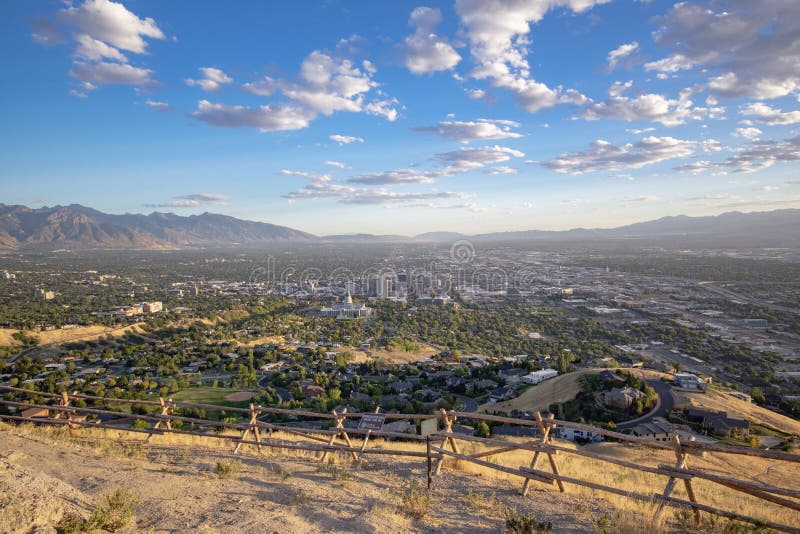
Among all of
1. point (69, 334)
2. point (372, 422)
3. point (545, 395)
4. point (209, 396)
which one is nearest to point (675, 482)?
point (372, 422)

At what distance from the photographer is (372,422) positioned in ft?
26.2

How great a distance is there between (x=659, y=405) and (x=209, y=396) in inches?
930

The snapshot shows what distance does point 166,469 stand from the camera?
23.0 ft

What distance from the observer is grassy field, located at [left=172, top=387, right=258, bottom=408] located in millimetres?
24297

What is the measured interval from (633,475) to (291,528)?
9.04m

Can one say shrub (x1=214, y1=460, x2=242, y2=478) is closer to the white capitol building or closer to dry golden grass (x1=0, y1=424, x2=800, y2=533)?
dry golden grass (x1=0, y1=424, x2=800, y2=533)

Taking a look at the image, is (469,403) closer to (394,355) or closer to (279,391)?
(279,391)

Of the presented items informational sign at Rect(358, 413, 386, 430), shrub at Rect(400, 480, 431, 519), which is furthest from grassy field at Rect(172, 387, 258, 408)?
shrub at Rect(400, 480, 431, 519)

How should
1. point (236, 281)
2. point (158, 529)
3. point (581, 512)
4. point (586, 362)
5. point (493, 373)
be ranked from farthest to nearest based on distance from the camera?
1. point (236, 281)
2. point (586, 362)
3. point (493, 373)
4. point (581, 512)
5. point (158, 529)

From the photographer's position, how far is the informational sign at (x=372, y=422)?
7.87m

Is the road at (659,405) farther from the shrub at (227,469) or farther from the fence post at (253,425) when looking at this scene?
the shrub at (227,469)

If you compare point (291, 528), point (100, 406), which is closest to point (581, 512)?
point (291, 528)

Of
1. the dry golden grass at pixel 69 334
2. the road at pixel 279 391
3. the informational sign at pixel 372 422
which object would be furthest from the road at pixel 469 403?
the dry golden grass at pixel 69 334

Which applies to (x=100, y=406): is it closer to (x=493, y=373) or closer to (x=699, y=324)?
(x=493, y=373)
